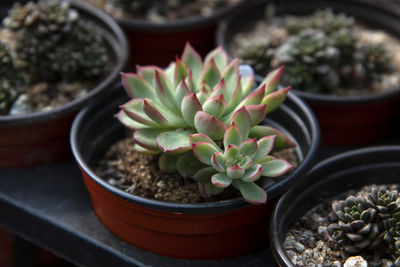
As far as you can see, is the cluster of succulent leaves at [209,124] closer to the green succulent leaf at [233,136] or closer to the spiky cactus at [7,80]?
the green succulent leaf at [233,136]

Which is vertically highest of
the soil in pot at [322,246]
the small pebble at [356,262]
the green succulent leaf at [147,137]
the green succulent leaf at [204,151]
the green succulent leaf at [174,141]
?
the green succulent leaf at [204,151]

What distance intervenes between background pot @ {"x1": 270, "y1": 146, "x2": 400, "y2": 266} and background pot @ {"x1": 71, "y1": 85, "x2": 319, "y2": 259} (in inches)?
2.0

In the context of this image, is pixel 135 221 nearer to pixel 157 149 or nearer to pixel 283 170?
pixel 157 149

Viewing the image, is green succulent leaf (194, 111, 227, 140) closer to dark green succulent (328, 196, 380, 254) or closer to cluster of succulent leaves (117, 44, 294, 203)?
cluster of succulent leaves (117, 44, 294, 203)

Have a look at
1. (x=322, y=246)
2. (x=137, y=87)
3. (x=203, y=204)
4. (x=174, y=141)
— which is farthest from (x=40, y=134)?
(x=322, y=246)

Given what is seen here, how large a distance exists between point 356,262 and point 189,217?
1.11ft

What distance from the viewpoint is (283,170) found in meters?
1.01

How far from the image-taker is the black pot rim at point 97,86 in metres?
1.26

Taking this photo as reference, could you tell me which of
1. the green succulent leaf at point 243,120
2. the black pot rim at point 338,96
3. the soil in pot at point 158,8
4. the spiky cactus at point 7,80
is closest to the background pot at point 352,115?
the black pot rim at point 338,96

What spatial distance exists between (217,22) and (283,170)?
906 millimetres

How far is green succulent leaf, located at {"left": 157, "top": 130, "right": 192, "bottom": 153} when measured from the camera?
104 cm

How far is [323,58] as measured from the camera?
1.53 meters

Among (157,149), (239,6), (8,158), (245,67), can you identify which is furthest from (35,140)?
(239,6)

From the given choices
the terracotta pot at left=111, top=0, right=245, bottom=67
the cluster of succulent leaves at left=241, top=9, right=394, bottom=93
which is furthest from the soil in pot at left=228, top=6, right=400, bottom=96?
the terracotta pot at left=111, top=0, right=245, bottom=67
